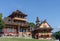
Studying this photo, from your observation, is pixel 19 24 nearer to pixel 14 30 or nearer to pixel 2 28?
pixel 14 30

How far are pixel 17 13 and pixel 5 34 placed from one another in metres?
10.3

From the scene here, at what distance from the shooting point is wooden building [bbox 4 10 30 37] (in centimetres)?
6355

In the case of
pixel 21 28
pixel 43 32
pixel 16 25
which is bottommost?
pixel 43 32

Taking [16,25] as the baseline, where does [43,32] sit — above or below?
below

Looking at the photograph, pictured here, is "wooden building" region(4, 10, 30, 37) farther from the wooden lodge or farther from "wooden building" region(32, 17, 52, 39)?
"wooden building" region(32, 17, 52, 39)

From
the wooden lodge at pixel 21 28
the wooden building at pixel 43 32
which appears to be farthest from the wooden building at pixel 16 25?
the wooden building at pixel 43 32

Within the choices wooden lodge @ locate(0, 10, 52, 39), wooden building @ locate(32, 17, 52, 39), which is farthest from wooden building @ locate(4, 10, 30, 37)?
wooden building @ locate(32, 17, 52, 39)

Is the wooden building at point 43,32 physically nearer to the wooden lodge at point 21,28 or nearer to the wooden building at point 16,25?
the wooden lodge at point 21,28

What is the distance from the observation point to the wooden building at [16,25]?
63553 mm

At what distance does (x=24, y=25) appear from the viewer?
6662 centimetres

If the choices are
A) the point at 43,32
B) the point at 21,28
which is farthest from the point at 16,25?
the point at 43,32

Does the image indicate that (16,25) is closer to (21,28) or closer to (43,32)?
(21,28)

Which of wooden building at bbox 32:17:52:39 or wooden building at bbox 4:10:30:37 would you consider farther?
wooden building at bbox 32:17:52:39

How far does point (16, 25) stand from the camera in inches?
2571
